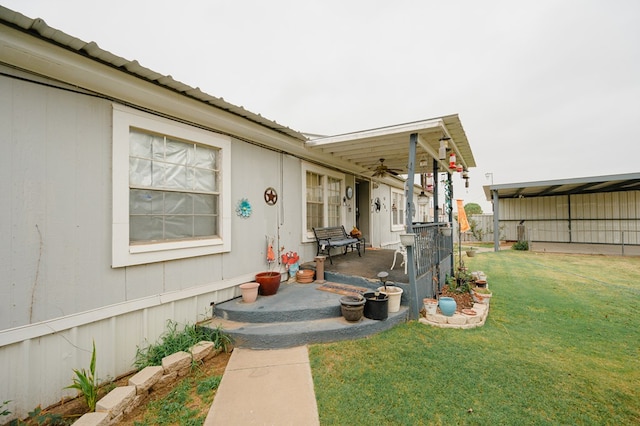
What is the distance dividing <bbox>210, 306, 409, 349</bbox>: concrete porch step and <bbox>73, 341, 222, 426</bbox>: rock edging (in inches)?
14.9

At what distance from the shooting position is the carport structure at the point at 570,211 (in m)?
11.9

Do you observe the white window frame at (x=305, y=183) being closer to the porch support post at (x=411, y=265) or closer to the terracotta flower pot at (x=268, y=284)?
the terracotta flower pot at (x=268, y=284)

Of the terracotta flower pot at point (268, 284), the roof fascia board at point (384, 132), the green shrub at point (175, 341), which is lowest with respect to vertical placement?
the green shrub at point (175, 341)

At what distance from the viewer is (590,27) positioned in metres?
6.82

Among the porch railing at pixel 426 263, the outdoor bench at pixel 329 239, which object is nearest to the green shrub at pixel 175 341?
the outdoor bench at pixel 329 239

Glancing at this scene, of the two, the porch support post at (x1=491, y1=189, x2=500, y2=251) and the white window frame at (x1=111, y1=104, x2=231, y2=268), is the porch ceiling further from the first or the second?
the porch support post at (x1=491, y1=189, x2=500, y2=251)

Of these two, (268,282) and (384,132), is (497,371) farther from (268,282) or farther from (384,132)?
(384,132)

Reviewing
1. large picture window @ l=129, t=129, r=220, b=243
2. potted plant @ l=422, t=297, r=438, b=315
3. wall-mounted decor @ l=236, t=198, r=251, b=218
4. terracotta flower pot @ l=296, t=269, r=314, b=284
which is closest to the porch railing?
potted plant @ l=422, t=297, r=438, b=315

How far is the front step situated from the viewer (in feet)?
10.3

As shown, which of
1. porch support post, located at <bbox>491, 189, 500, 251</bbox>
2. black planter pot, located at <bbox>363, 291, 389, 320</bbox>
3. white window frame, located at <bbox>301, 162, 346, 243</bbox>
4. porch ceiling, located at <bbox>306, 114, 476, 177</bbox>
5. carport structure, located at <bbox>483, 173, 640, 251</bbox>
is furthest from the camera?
porch support post, located at <bbox>491, 189, 500, 251</bbox>

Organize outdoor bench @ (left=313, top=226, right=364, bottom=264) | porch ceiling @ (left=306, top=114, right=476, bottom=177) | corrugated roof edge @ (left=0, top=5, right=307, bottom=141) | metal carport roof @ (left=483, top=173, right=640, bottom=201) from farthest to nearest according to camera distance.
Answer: metal carport roof @ (left=483, top=173, right=640, bottom=201)
outdoor bench @ (left=313, top=226, right=364, bottom=264)
porch ceiling @ (left=306, top=114, right=476, bottom=177)
corrugated roof edge @ (left=0, top=5, right=307, bottom=141)

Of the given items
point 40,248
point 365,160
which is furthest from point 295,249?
point 40,248

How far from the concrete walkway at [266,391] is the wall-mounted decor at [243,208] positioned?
2130 millimetres

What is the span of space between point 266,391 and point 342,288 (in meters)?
2.35
